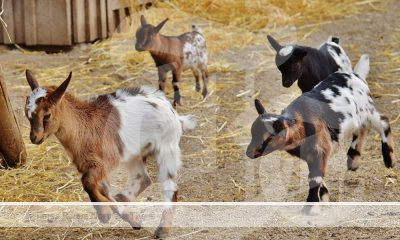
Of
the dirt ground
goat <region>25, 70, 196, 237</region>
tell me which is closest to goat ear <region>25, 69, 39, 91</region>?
goat <region>25, 70, 196, 237</region>

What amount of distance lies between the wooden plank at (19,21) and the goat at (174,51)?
2.16 metres

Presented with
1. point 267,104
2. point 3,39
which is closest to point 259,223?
point 267,104

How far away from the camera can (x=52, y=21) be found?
10125 mm

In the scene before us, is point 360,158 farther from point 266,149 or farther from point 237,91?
point 237,91

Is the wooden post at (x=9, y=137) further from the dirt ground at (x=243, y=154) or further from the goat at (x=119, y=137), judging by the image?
the goat at (x=119, y=137)

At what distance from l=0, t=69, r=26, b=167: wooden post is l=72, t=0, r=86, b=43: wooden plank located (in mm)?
3297

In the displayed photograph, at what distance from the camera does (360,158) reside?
7.06m

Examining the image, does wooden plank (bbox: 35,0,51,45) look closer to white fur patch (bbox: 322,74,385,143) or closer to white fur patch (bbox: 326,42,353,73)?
white fur patch (bbox: 326,42,353,73)

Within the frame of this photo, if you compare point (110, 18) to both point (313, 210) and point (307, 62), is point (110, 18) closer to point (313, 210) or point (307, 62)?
point (307, 62)

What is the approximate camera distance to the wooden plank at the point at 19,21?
33.1 feet

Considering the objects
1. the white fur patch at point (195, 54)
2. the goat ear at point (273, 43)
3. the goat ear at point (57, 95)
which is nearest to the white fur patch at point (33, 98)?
the goat ear at point (57, 95)

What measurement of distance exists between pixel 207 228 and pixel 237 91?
336cm

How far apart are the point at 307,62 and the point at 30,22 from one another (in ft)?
13.0

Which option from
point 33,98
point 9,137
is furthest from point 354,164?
point 33,98
